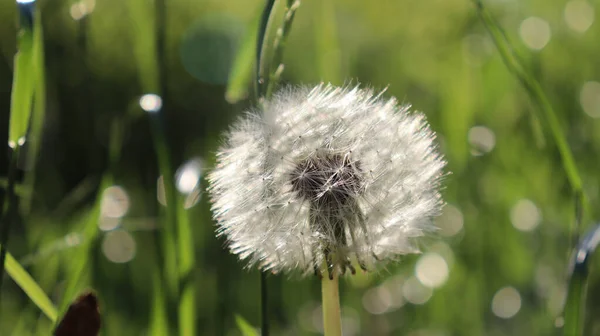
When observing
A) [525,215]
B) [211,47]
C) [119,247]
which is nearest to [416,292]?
[525,215]

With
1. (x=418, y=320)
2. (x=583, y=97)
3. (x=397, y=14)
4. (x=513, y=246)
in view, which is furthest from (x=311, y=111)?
(x=397, y=14)

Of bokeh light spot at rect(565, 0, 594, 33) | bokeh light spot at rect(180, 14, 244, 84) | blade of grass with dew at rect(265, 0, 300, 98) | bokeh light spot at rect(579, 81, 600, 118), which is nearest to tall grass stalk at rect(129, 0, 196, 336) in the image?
blade of grass with dew at rect(265, 0, 300, 98)

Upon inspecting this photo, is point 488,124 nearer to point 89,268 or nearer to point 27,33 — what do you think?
point 89,268

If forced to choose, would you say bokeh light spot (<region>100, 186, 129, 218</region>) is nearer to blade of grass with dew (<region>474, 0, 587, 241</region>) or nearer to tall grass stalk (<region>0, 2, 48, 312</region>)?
tall grass stalk (<region>0, 2, 48, 312</region>)

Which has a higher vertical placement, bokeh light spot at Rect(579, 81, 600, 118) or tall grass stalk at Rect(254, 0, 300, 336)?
bokeh light spot at Rect(579, 81, 600, 118)

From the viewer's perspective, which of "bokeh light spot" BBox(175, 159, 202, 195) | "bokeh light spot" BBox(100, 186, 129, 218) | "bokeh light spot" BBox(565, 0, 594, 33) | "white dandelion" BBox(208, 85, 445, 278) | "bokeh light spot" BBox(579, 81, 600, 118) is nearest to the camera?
"white dandelion" BBox(208, 85, 445, 278)

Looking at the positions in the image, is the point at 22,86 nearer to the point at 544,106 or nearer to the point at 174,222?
the point at 174,222

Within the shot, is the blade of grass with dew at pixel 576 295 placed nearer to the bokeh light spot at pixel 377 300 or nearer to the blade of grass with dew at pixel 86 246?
the blade of grass with dew at pixel 86 246
